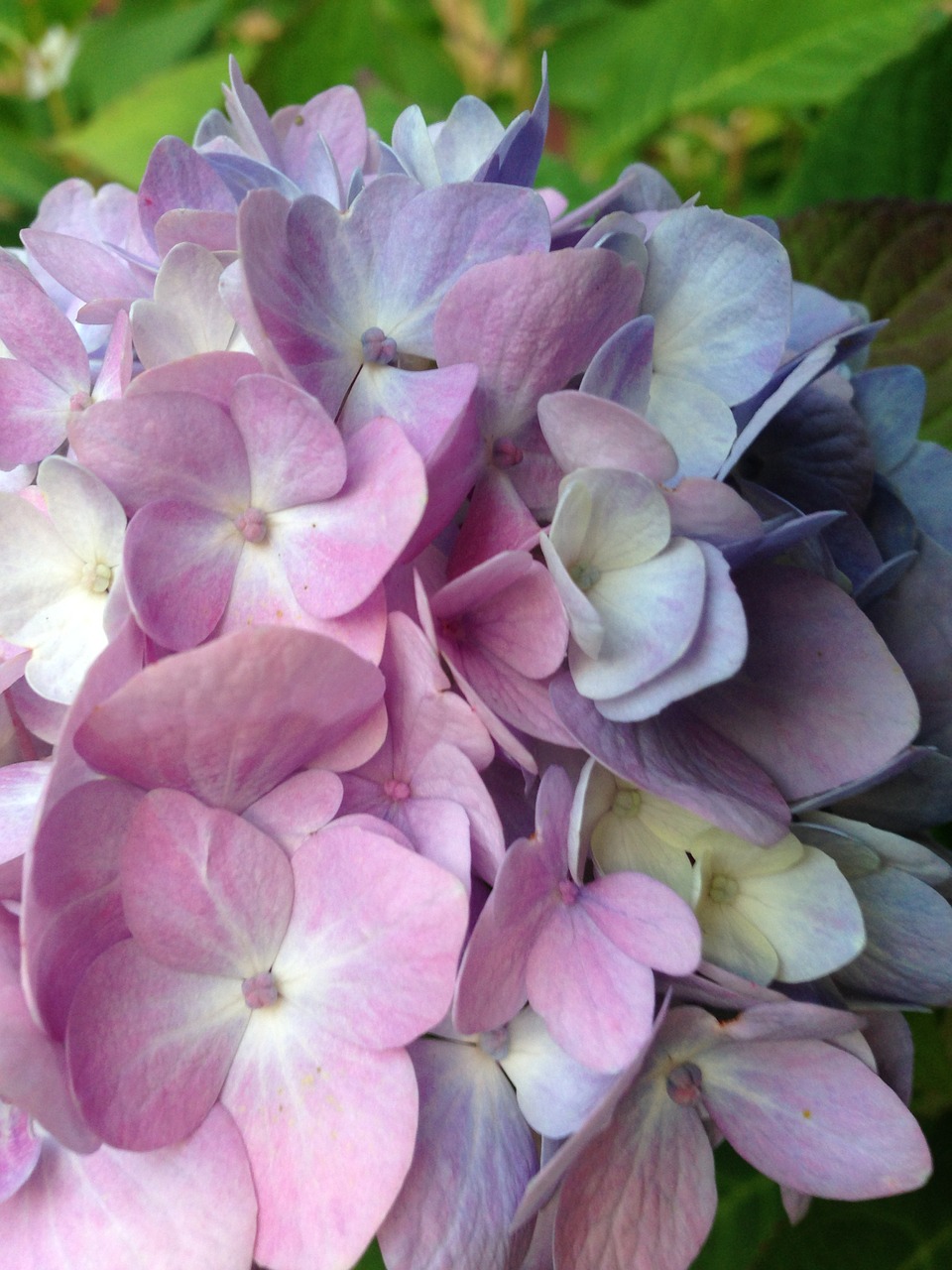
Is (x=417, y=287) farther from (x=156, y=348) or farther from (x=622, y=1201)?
(x=622, y=1201)

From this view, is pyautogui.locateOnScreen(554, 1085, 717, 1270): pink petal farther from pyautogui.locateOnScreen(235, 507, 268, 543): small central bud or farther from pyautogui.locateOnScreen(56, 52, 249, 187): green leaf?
pyautogui.locateOnScreen(56, 52, 249, 187): green leaf

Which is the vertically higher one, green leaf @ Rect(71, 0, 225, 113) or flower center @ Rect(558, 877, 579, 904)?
green leaf @ Rect(71, 0, 225, 113)

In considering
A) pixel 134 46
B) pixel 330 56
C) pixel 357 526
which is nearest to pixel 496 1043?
pixel 357 526

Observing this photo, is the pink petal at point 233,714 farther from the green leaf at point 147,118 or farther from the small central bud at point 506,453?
the green leaf at point 147,118

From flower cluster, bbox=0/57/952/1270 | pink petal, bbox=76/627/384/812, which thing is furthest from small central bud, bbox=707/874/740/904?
pink petal, bbox=76/627/384/812

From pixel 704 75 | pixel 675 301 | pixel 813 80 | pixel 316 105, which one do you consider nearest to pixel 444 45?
pixel 704 75

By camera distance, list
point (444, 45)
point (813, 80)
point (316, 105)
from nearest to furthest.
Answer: point (316, 105), point (813, 80), point (444, 45)
